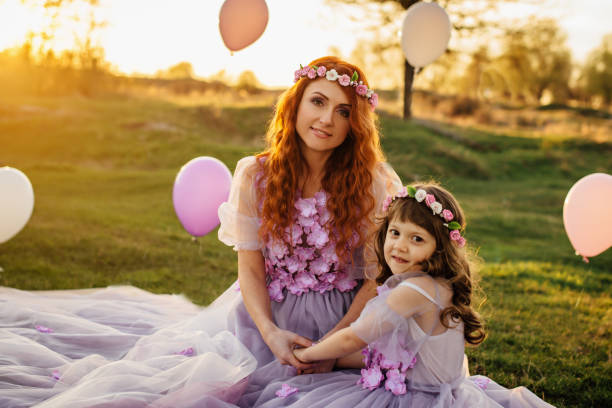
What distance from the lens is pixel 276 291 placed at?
2566 mm

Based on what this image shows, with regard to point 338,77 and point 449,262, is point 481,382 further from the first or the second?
point 338,77

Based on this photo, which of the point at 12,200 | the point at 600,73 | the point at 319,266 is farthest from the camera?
the point at 600,73

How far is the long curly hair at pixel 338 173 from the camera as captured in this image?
2520mm

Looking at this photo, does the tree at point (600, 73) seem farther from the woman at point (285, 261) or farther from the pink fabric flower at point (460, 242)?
the pink fabric flower at point (460, 242)

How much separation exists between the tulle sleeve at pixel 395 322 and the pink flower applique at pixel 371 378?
0.33 feet

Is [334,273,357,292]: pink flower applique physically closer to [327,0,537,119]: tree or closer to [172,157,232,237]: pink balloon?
[172,157,232,237]: pink balloon

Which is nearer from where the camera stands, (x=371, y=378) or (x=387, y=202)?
(x=371, y=378)

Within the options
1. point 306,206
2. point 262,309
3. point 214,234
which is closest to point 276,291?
point 262,309

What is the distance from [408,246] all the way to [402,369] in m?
0.48

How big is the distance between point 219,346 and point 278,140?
1063 mm

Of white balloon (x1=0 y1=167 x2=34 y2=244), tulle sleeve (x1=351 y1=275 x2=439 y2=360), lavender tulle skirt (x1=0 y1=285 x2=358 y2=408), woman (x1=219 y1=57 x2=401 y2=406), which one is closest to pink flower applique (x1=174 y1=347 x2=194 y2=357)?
lavender tulle skirt (x1=0 y1=285 x2=358 y2=408)

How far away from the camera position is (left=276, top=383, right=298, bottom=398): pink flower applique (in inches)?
80.6

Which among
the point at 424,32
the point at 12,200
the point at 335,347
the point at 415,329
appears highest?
the point at 424,32

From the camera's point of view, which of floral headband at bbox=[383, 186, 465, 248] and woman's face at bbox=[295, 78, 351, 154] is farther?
woman's face at bbox=[295, 78, 351, 154]
